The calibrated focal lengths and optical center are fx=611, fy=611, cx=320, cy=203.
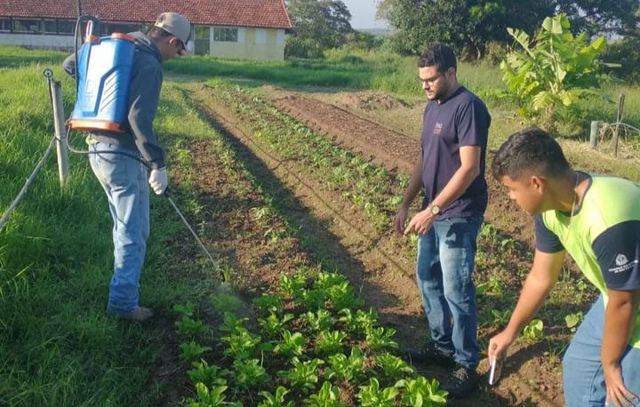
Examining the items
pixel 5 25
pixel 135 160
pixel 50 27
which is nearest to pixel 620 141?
pixel 135 160

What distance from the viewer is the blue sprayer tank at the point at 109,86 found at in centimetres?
398

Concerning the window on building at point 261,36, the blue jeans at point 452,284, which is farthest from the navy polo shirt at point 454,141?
the window on building at point 261,36

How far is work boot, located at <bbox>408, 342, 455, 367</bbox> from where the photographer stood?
4.11m

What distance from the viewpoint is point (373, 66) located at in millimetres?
26203

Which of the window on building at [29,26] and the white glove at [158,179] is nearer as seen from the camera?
the white glove at [158,179]

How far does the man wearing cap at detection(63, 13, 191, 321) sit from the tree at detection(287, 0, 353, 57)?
3995 centimetres

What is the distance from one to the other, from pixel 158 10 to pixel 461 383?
36697mm

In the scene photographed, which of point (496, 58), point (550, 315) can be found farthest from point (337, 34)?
point (550, 315)

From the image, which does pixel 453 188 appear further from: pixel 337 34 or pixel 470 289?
pixel 337 34

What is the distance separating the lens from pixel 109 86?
13.1 feet

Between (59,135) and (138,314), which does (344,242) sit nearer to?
(138,314)

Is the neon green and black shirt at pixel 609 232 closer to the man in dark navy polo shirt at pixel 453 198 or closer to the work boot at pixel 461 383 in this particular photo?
the man in dark navy polo shirt at pixel 453 198

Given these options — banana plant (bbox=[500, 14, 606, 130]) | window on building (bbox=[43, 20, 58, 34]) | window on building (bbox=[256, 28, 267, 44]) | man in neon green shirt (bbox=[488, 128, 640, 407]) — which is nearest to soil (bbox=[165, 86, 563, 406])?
man in neon green shirt (bbox=[488, 128, 640, 407])

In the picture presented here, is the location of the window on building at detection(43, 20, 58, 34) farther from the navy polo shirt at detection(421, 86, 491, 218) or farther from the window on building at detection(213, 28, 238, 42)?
the navy polo shirt at detection(421, 86, 491, 218)
